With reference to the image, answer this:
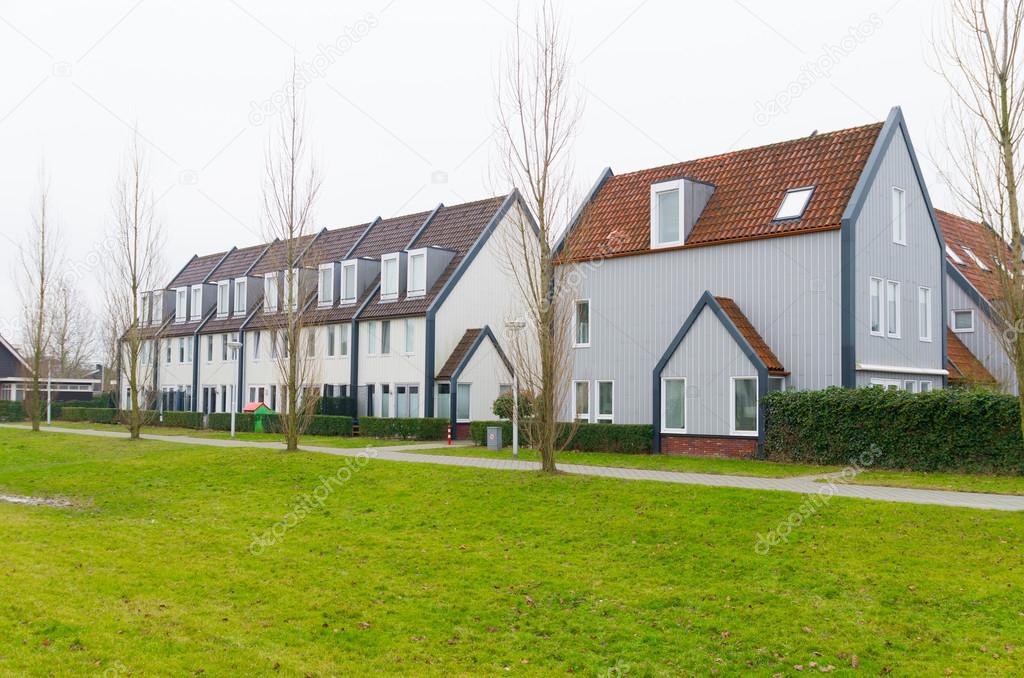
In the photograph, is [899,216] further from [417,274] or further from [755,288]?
[417,274]

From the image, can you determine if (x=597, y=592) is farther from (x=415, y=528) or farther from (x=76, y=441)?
(x=76, y=441)

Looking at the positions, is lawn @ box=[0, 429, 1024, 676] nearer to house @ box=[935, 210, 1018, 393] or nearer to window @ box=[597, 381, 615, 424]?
window @ box=[597, 381, 615, 424]

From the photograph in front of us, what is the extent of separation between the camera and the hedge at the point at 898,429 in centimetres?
1917

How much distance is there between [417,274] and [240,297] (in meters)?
14.2

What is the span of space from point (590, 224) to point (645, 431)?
27.4ft

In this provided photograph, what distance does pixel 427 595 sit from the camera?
11.4m

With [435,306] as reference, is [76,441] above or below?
below

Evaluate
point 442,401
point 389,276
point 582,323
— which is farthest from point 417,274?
point 582,323

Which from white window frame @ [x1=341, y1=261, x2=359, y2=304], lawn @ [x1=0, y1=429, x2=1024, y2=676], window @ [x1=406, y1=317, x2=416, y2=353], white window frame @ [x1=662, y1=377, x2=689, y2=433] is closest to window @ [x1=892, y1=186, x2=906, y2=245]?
white window frame @ [x1=662, y1=377, x2=689, y2=433]

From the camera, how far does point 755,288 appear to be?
25.5m

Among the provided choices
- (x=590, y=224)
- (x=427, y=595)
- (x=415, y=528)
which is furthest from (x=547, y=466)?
(x=590, y=224)

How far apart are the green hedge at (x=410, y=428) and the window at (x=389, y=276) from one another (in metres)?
6.37

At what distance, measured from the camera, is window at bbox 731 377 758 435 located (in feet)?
78.3

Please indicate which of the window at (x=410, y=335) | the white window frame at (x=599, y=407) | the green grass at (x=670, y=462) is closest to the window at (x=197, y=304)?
the window at (x=410, y=335)
